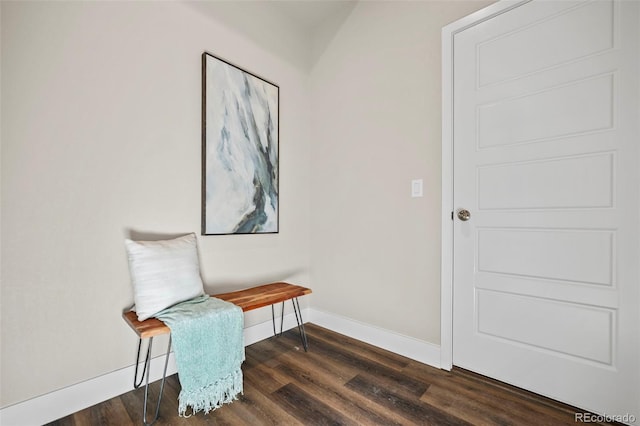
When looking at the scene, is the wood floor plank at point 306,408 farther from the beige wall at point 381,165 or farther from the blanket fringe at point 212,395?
the beige wall at point 381,165

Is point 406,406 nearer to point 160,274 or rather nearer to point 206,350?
point 206,350

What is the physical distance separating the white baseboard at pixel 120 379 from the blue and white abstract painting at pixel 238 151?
34.1 inches

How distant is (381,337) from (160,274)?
5.12 ft

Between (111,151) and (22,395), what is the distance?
1.21 m

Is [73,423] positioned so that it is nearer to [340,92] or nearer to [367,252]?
[367,252]

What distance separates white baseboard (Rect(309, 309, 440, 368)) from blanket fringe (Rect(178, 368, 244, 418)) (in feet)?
3.36

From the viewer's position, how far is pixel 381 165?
2166 mm

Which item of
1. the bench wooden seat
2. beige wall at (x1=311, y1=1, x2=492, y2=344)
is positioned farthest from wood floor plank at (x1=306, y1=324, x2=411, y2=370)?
the bench wooden seat

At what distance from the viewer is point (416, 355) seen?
1.93m

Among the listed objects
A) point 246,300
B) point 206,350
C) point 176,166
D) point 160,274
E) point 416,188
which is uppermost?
point 176,166

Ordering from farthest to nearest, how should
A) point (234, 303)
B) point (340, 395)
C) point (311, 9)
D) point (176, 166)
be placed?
point (311, 9)
point (176, 166)
point (234, 303)
point (340, 395)

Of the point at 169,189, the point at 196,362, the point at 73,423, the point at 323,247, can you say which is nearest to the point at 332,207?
the point at 323,247

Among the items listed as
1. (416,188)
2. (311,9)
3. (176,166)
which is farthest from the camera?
(311,9)

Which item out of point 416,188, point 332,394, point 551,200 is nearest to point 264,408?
point 332,394
